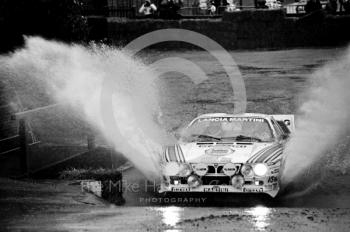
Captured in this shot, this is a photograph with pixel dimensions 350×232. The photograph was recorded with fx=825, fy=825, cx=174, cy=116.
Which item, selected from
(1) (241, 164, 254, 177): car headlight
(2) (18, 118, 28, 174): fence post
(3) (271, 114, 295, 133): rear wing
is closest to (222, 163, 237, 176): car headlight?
(1) (241, 164, 254, 177): car headlight

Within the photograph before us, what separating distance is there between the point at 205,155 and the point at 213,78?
1320 centimetres

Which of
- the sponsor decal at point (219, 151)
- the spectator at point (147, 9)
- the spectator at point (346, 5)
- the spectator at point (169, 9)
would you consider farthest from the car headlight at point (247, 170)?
the spectator at point (147, 9)

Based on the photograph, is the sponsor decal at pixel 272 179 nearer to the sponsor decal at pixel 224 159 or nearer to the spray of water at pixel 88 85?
the sponsor decal at pixel 224 159

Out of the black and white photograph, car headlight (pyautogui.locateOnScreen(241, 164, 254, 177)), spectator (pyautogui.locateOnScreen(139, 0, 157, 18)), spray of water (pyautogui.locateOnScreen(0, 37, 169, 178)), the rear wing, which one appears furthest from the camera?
spectator (pyautogui.locateOnScreen(139, 0, 157, 18))

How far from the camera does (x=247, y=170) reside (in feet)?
37.3

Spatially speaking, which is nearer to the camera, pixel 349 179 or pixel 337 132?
pixel 349 179

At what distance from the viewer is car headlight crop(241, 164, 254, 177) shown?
11.3 m

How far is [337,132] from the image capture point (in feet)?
58.5

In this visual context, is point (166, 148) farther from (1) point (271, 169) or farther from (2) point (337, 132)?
(2) point (337, 132)

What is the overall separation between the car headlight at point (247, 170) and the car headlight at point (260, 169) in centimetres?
6

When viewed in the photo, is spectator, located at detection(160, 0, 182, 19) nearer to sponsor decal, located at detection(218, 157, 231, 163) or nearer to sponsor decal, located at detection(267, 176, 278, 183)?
Answer: sponsor decal, located at detection(218, 157, 231, 163)

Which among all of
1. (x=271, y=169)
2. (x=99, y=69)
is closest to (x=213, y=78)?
(x=99, y=69)

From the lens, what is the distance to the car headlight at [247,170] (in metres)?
11.3

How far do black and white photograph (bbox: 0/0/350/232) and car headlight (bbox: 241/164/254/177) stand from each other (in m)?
0.03
